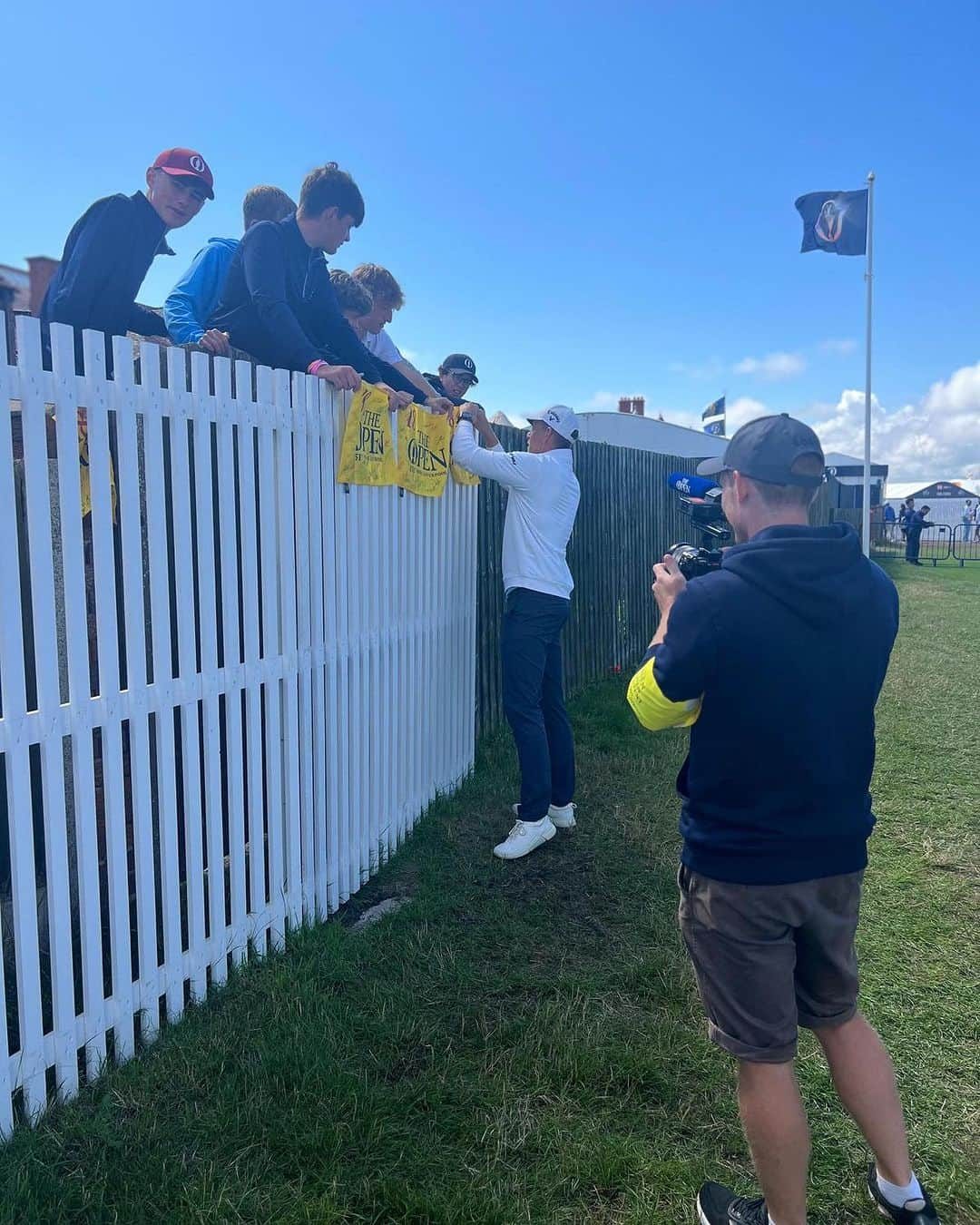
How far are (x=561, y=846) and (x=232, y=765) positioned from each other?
193cm

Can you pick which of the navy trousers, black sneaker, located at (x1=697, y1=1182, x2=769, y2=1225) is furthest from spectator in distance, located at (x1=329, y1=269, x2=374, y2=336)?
black sneaker, located at (x1=697, y1=1182, x2=769, y2=1225)

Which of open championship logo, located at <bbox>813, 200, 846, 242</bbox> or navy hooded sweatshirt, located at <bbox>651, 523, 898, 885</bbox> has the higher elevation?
open championship logo, located at <bbox>813, 200, 846, 242</bbox>

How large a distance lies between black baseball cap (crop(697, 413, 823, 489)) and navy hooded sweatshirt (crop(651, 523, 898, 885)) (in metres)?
0.13

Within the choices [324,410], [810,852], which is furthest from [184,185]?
[810,852]

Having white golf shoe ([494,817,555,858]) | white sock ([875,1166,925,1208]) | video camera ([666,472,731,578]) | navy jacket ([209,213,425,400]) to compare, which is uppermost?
navy jacket ([209,213,425,400])

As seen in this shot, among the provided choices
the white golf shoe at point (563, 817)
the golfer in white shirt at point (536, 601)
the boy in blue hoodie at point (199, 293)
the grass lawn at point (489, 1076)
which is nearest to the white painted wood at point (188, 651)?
the grass lawn at point (489, 1076)

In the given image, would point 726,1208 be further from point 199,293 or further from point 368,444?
point 199,293

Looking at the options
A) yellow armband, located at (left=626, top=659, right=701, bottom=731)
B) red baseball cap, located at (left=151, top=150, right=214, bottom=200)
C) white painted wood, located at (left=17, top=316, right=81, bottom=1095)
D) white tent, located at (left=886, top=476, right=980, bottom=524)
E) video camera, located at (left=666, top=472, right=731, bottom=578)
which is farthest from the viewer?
white tent, located at (left=886, top=476, right=980, bottom=524)

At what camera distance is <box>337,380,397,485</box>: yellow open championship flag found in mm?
3629

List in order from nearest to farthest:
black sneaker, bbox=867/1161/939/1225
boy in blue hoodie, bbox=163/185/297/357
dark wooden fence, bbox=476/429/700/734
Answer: black sneaker, bbox=867/1161/939/1225
boy in blue hoodie, bbox=163/185/297/357
dark wooden fence, bbox=476/429/700/734

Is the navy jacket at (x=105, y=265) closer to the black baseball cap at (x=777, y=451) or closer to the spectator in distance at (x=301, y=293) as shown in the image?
the spectator in distance at (x=301, y=293)

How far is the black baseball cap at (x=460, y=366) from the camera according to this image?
5559 mm

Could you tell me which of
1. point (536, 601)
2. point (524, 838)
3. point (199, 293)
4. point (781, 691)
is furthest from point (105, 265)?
point (524, 838)

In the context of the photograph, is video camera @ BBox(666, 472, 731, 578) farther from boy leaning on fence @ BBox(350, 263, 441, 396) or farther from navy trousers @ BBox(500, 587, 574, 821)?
boy leaning on fence @ BBox(350, 263, 441, 396)
